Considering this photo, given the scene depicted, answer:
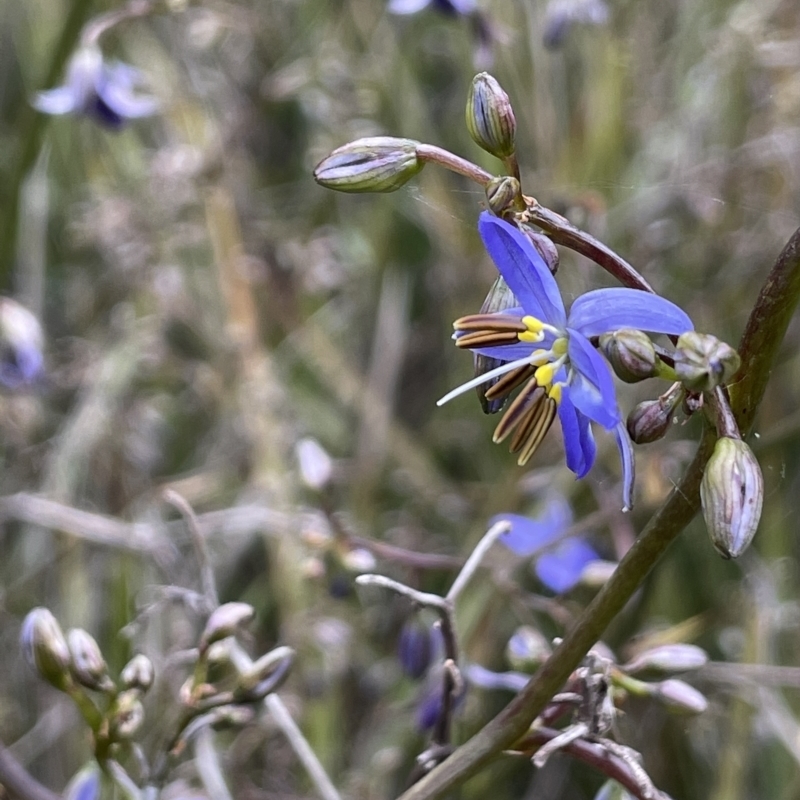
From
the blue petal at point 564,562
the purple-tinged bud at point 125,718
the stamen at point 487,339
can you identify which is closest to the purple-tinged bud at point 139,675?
the purple-tinged bud at point 125,718

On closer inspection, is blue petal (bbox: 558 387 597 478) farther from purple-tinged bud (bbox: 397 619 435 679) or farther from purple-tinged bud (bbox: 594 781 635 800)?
purple-tinged bud (bbox: 397 619 435 679)

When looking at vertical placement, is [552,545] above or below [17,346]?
below

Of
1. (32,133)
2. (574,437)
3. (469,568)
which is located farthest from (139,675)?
(32,133)

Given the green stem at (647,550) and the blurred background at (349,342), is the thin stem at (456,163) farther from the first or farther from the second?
the blurred background at (349,342)

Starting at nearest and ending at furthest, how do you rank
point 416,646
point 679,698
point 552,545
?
point 679,698
point 416,646
point 552,545

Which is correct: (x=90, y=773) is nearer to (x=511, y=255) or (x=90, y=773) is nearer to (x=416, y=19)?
(x=511, y=255)

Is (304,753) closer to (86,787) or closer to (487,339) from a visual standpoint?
(86,787)
